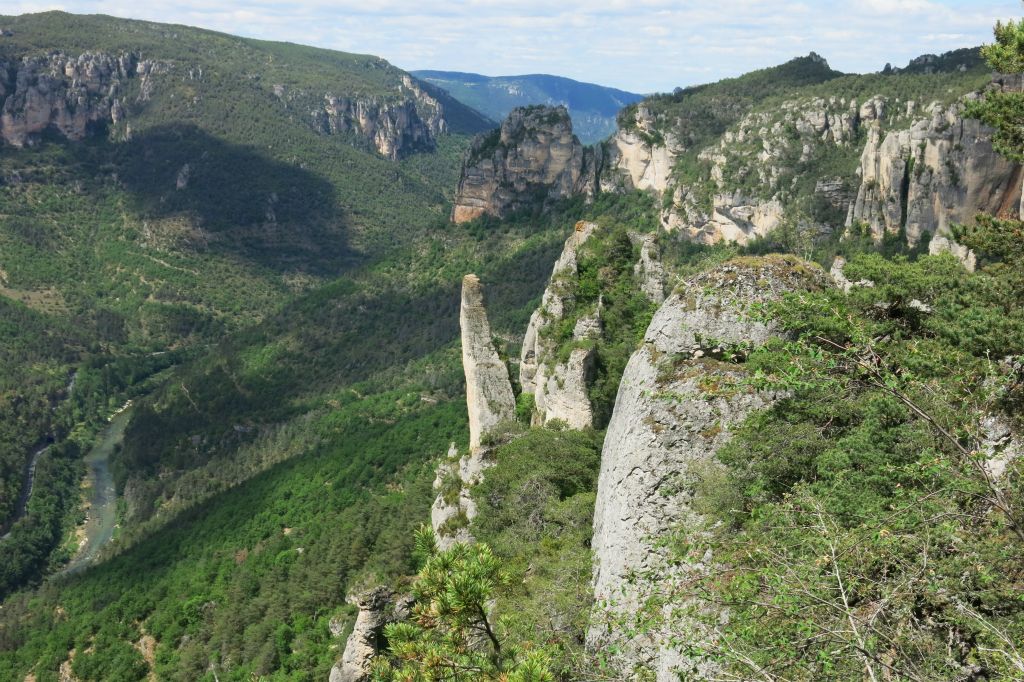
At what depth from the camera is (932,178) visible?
208ft

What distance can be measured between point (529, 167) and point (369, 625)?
92895 millimetres

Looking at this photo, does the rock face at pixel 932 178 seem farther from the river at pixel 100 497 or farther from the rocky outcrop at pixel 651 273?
the river at pixel 100 497

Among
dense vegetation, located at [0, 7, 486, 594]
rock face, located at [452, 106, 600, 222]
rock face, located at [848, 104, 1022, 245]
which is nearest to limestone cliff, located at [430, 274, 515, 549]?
rock face, located at [848, 104, 1022, 245]

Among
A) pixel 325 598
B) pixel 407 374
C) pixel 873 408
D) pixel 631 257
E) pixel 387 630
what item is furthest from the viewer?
pixel 407 374

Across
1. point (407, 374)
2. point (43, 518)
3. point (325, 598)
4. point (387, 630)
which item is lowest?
point (43, 518)

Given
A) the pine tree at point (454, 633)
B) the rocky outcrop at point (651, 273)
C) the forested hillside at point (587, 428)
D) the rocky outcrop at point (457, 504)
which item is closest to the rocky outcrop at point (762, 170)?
the forested hillside at point (587, 428)

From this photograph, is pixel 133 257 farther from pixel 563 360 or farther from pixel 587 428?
pixel 587 428

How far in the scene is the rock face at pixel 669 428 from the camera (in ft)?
39.1

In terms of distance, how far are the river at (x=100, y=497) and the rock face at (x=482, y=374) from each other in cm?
5600

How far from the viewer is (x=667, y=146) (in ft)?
340

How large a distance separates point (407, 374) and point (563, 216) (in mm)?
36444

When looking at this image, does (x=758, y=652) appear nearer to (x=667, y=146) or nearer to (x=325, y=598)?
(x=325, y=598)

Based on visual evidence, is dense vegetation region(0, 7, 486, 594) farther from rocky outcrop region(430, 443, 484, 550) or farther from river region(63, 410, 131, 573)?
rocky outcrop region(430, 443, 484, 550)

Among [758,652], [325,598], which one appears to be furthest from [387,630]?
[325,598]
